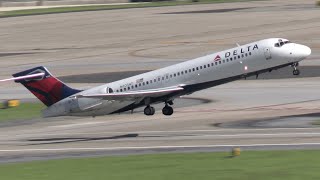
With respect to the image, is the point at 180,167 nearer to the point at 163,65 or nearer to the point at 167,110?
the point at 167,110

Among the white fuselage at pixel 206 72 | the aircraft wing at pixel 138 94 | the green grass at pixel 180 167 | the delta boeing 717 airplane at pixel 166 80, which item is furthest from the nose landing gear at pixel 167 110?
the green grass at pixel 180 167

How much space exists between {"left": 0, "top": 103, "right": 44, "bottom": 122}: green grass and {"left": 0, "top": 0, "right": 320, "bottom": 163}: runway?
2.84m

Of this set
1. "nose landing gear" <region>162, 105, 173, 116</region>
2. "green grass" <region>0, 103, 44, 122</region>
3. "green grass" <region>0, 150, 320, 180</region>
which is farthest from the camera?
"green grass" <region>0, 103, 44, 122</region>

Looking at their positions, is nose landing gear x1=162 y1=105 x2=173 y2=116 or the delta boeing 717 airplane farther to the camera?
nose landing gear x1=162 y1=105 x2=173 y2=116

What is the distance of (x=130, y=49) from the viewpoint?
427 ft

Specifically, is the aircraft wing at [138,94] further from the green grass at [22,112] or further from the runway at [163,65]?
the green grass at [22,112]

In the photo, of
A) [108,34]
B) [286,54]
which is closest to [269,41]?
[286,54]

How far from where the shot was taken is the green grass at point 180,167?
46.3 m

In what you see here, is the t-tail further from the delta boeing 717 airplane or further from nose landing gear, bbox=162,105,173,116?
nose landing gear, bbox=162,105,173,116

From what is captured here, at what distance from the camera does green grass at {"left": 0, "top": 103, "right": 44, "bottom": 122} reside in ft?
263

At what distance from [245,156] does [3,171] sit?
12.4m

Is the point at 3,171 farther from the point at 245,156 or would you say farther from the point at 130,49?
the point at 130,49

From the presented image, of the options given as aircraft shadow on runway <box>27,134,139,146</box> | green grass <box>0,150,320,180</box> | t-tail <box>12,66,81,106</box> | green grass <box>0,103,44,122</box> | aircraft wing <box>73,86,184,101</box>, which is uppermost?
t-tail <box>12,66,81,106</box>

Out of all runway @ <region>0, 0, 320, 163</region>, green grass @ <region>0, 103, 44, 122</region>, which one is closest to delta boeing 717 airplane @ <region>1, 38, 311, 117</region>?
runway @ <region>0, 0, 320, 163</region>
